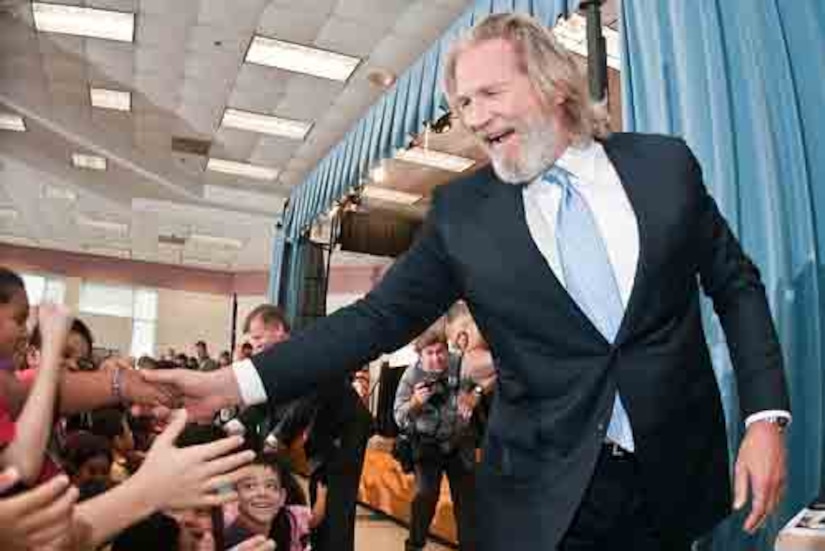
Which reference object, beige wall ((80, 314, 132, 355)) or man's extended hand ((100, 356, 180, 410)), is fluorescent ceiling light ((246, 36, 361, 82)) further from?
beige wall ((80, 314, 132, 355))

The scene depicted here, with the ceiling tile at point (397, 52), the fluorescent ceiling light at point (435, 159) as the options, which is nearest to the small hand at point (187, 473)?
the ceiling tile at point (397, 52)

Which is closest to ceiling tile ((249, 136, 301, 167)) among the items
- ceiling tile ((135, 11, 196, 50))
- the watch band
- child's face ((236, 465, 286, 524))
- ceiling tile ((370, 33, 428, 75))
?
ceiling tile ((135, 11, 196, 50))

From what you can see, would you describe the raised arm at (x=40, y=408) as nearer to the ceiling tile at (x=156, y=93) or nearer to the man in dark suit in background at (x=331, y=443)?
the man in dark suit in background at (x=331, y=443)

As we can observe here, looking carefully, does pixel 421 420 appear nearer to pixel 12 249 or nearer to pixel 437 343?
pixel 437 343

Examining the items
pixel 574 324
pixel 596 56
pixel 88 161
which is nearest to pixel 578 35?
pixel 596 56

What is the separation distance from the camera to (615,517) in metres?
1.22

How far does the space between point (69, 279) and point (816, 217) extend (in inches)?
754

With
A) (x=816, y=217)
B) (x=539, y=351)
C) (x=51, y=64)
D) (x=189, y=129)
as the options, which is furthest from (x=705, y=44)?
(x=189, y=129)

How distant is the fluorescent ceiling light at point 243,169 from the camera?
10375 millimetres

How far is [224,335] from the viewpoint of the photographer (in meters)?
20.3

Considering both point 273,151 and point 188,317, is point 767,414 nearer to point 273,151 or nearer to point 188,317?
point 273,151

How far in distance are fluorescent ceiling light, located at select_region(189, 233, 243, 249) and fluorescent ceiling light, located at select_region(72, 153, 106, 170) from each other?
159 inches

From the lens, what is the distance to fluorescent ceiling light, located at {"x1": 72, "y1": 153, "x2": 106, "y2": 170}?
10.6 m

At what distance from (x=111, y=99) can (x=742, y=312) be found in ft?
27.1
